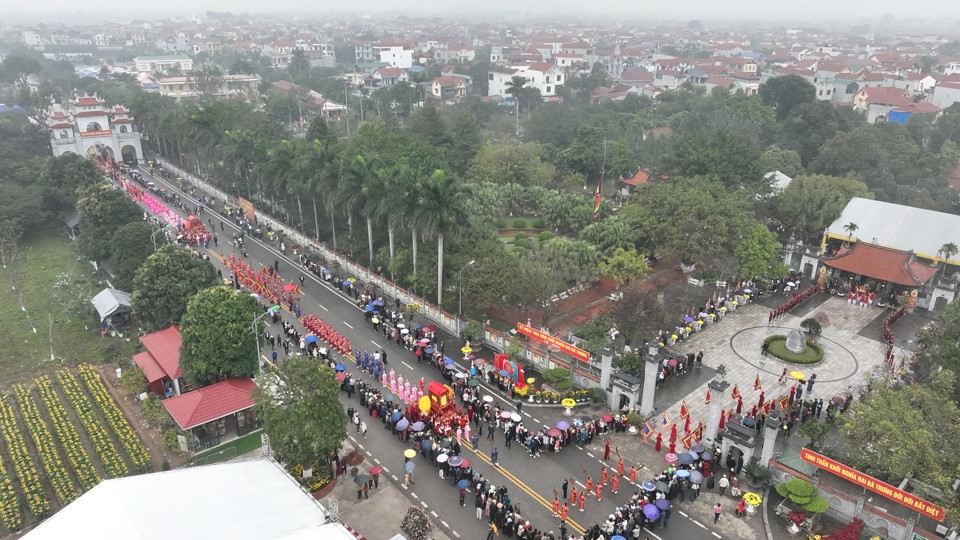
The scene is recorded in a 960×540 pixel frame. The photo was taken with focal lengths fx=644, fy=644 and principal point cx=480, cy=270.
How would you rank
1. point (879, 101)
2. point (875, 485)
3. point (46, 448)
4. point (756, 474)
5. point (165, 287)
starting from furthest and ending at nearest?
point (879, 101) < point (165, 287) < point (46, 448) < point (756, 474) < point (875, 485)

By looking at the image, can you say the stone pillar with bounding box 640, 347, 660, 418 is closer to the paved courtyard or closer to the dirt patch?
the paved courtyard

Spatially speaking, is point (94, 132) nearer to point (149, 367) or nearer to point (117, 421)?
point (149, 367)

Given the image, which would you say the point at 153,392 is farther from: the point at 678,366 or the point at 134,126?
the point at 134,126

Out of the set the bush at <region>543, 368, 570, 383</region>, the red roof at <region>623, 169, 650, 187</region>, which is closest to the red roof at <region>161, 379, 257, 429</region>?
the bush at <region>543, 368, 570, 383</region>

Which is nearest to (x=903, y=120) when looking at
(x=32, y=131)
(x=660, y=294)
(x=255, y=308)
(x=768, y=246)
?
(x=768, y=246)

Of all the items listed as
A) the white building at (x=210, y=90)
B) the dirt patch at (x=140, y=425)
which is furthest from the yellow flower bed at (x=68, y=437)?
the white building at (x=210, y=90)

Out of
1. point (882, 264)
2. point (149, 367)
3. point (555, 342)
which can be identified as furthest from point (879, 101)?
point (149, 367)
